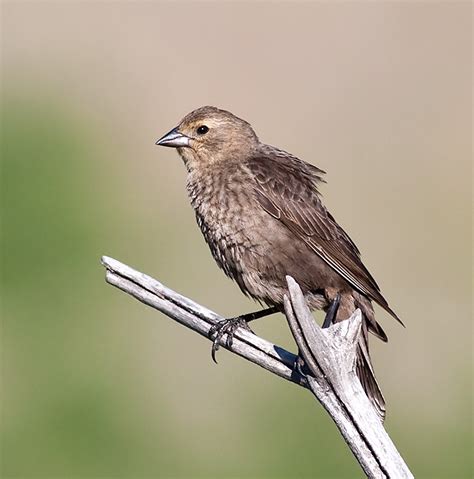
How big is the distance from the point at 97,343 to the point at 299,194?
4.43 metres

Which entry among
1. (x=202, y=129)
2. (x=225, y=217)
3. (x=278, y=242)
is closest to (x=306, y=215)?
(x=278, y=242)

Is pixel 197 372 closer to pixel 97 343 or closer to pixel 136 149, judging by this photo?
pixel 97 343

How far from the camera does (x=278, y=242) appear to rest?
6.33m

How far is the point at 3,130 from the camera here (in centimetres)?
1200

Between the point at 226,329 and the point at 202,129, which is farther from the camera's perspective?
the point at 202,129

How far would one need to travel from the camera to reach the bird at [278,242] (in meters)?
6.25

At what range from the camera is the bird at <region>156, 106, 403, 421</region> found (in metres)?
6.25

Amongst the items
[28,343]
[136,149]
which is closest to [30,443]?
[28,343]

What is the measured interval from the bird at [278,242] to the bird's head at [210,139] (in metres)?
0.14

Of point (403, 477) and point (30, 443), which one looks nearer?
point (403, 477)

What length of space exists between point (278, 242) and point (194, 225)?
21.6 ft

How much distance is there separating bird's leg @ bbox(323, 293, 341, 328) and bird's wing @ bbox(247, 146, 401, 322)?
0.14 m

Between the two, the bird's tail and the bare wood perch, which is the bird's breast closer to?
the bird's tail

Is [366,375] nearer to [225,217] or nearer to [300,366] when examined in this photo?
[300,366]
